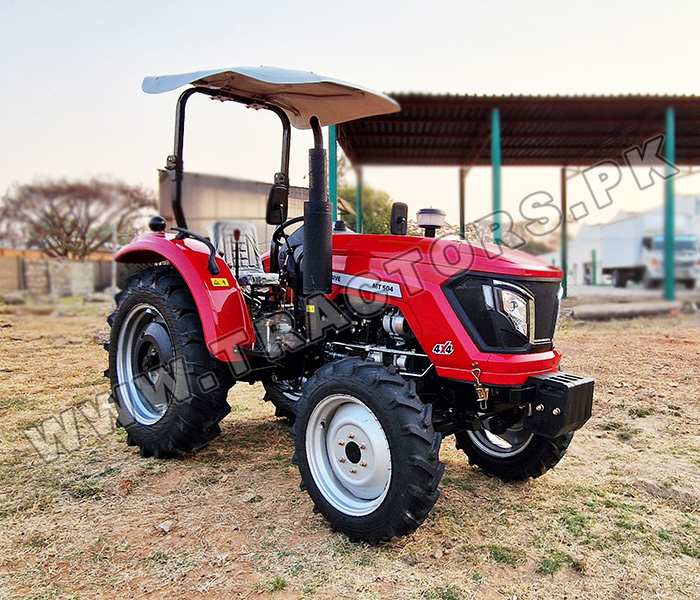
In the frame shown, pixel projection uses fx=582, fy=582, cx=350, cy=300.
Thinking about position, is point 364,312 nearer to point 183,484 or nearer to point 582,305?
point 183,484

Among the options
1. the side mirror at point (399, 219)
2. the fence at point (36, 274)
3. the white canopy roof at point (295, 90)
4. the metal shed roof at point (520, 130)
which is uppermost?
the metal shed roof at point (520, 130)

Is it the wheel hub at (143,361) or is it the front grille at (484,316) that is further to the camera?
the wheel hub at (143,361)

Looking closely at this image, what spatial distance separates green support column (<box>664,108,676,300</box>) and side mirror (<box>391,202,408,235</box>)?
7818mm

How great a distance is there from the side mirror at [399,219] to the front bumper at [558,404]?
1235mm

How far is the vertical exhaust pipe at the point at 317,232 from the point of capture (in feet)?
9.98

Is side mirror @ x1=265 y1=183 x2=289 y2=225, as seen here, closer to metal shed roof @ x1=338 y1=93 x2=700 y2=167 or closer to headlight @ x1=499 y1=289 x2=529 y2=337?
headlight @ x1=499 y1=289 x2=529 y2=337

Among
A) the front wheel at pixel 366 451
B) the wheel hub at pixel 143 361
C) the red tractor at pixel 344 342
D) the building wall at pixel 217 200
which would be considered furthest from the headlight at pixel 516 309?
the wheel hub at pixel 143 361

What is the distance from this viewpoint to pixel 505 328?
9.14 feet

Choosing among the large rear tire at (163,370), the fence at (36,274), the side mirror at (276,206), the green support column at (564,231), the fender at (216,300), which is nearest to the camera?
the fender at (216,300)

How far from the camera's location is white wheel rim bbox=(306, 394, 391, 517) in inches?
107

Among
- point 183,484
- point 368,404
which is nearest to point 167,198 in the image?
point 183,484

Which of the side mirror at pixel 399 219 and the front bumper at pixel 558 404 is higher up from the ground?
the side mirror at pixel 399 219

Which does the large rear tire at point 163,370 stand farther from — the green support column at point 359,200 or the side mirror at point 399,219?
the green support column at point 359,200

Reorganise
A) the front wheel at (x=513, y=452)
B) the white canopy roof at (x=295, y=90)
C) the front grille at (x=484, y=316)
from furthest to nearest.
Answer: the front wheel at (x=513, y=452)
the white canopy roof at (x=295, y=90)
the front grille at (x=484, y=316)
